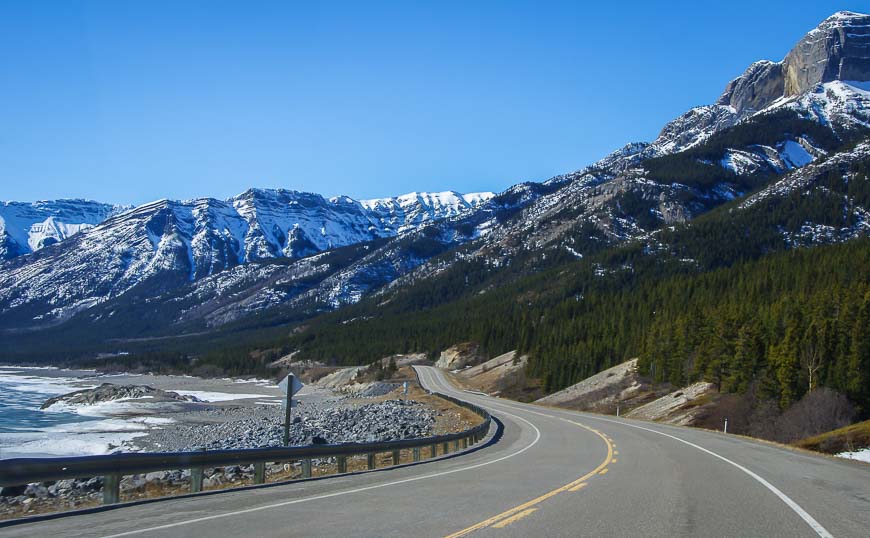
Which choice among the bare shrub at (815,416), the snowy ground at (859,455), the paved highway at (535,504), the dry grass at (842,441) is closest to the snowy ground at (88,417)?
the paved highway at (535,504)

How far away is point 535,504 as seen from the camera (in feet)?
37.7

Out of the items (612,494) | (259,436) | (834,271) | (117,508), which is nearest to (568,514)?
(612,494)

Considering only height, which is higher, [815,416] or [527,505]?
[527,505]

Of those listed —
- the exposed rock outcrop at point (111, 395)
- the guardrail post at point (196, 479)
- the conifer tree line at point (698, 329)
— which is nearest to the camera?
the guardrail post at point (196, 479)

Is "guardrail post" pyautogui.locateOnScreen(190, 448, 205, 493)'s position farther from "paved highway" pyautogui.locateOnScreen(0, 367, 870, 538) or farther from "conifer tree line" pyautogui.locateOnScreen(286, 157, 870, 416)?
"conifer tree line" pyautogui.locateOnScreen(286, 157, 870, 416)

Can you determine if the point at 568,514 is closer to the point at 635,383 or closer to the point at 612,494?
the point at 612,494

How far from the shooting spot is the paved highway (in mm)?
9227

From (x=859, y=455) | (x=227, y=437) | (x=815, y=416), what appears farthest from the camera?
(x=227, y=437)

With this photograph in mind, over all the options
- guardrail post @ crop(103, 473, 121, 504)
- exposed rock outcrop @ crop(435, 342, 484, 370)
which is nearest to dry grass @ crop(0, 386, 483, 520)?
guardrail post @ crop(103, 473, 121, 504)

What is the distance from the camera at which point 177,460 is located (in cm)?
1298

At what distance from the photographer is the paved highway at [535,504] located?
923 centimetres

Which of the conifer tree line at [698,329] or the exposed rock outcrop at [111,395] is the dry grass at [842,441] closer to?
the conifer tree line at [698,329]

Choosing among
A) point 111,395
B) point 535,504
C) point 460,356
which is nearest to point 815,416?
point 535,504

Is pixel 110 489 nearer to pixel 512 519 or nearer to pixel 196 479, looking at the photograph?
pixel 196 479
